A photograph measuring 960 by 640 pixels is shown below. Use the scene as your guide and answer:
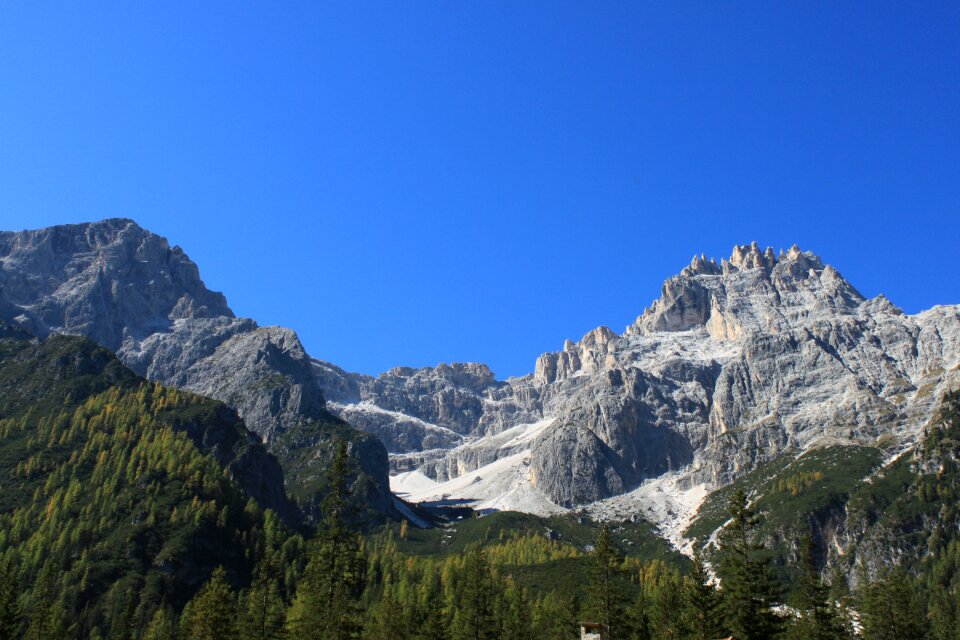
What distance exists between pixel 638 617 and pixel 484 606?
28.8 metres

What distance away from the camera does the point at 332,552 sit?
6881 centimetres

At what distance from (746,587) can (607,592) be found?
619 inches

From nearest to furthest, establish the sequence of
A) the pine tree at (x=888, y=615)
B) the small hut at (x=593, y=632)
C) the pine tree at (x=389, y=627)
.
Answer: the small hut at (x=593, y=632), the pine tree at (x=888, y=615), the pine tree at (x=389, y=627)

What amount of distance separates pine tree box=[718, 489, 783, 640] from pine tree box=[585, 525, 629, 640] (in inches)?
502

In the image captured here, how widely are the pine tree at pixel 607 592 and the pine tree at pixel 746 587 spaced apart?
41.8 feet

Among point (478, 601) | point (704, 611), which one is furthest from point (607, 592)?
point (478, 601)

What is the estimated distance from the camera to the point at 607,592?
78000 millimetres

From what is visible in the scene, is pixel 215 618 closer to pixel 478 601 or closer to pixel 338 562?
pixel 338 562

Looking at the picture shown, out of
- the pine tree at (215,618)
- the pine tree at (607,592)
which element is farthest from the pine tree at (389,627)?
the pine tree at (607,592)

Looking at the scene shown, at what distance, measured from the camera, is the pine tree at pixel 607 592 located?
77.6 m

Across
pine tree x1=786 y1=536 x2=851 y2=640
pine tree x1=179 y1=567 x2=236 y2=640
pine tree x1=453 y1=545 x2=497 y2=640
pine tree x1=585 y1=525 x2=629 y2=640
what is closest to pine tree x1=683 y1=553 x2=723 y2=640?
pine tree x1=585 y1=525 x2=629 y2=640

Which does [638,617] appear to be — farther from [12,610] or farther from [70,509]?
[70,509]

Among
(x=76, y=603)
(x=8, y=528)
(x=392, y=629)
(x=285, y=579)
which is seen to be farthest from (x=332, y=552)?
(x=8, y=528)

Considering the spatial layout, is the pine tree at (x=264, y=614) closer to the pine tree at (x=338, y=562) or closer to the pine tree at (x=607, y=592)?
the pine tree at (x=338, y=562)
